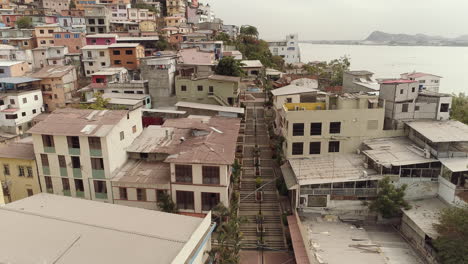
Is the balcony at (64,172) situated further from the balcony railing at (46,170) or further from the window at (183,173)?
the window at (183,173)

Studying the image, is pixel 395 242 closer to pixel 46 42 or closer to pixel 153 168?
pixel 153 168

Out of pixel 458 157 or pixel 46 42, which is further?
pixel 46 42

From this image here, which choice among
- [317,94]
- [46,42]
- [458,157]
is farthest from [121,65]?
[458,157]

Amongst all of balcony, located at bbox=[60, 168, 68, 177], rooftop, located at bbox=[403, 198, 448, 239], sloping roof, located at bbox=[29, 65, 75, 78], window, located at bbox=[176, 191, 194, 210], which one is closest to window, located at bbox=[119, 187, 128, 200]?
window, located at bbox=[176, 191, 194, 210]

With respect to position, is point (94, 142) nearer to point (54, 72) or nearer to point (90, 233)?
point (90, 233)

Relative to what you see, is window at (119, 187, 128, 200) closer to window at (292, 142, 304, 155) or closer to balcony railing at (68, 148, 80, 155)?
balcony railing at (68, 148, 80, 155)

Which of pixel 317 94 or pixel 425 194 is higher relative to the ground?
pixel 317 94

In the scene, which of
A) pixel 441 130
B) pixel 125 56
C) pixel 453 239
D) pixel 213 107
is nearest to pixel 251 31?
pixel 125 56
